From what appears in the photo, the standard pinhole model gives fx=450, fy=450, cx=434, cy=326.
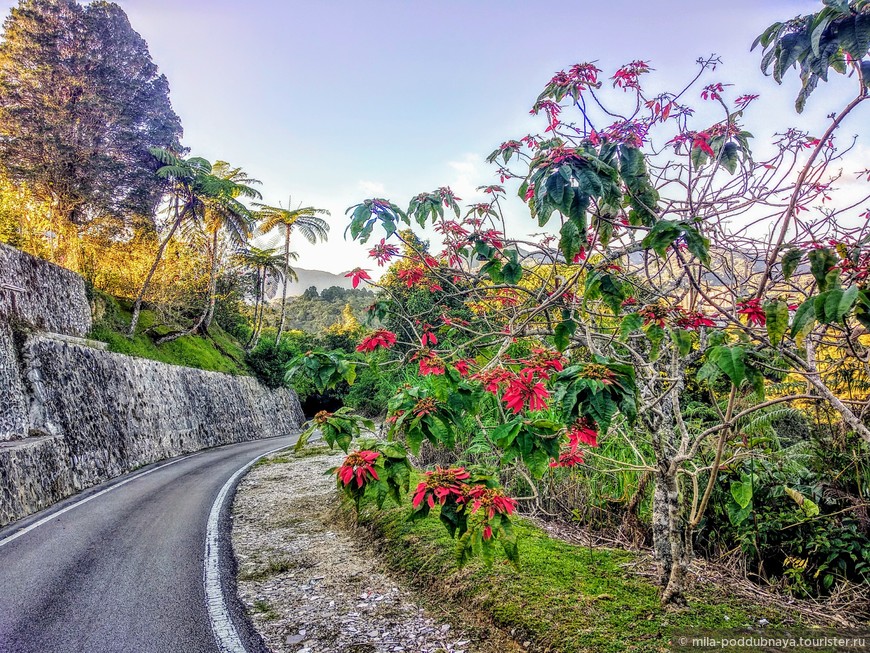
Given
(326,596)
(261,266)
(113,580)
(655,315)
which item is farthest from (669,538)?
(261,266)

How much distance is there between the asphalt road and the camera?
3961mm

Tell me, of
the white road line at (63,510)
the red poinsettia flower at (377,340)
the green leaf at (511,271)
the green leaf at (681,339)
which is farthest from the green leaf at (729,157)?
the white road line at (63,510)

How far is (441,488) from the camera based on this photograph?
2.51 metres

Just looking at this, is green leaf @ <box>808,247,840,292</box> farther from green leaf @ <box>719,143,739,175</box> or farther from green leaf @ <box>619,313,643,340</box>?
green leaf @ <box>719,143,739,175</box>

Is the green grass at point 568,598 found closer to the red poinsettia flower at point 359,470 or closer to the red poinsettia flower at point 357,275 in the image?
the red poinsettia flower at point 359,470

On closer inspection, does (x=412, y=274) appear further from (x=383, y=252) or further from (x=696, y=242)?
(x=696, y=242)

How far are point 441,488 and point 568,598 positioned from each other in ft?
7.22

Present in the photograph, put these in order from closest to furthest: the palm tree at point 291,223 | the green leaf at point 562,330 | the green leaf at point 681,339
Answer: the green leaf at point 681,339, the green leaf at point 562,330, the palm tree at point 291,223

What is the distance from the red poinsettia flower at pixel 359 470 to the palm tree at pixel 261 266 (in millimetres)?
28471

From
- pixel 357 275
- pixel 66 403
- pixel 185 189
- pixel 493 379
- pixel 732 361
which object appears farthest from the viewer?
pixel 185 189

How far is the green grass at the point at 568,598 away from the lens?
329 cm

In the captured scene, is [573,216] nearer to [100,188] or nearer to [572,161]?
[572,161]

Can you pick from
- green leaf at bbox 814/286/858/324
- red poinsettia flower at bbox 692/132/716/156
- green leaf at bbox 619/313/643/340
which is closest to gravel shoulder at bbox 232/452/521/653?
green leaf at bbox 619/313/643/340

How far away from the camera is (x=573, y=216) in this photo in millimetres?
2324
